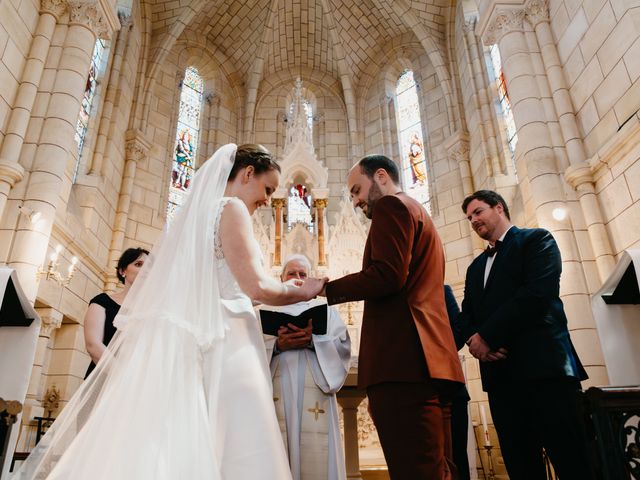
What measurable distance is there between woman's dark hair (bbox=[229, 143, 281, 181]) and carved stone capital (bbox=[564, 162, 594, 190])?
3.99m

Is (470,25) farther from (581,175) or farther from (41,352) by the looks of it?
(41,352)

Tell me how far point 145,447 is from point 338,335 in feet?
4.68

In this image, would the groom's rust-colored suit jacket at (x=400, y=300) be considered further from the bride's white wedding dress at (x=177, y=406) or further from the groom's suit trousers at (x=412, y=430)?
the bride's white wedding dress at (x=177, y=406)

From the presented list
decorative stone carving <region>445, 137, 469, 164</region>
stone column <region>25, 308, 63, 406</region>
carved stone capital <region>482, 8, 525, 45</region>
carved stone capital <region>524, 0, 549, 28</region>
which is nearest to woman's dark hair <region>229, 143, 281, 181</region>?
stone column <region>25, 308, 63, 406</region>

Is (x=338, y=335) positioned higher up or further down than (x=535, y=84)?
further down

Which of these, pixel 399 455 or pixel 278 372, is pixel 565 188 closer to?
pixel 278 372

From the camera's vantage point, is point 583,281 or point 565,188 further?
point 565,188

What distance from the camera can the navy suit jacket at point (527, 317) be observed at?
2.14 meters

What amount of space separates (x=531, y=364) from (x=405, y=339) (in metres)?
0.80

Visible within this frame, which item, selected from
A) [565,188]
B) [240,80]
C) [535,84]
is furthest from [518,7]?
[240,80]

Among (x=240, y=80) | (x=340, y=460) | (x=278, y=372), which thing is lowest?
(x=340, y=460)

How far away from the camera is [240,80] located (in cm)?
1183

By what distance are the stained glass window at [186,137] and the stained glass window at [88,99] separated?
6.51 ft

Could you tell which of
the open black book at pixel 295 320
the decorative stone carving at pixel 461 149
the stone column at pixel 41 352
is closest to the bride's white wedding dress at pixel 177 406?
the open black book at pixel 295 320
